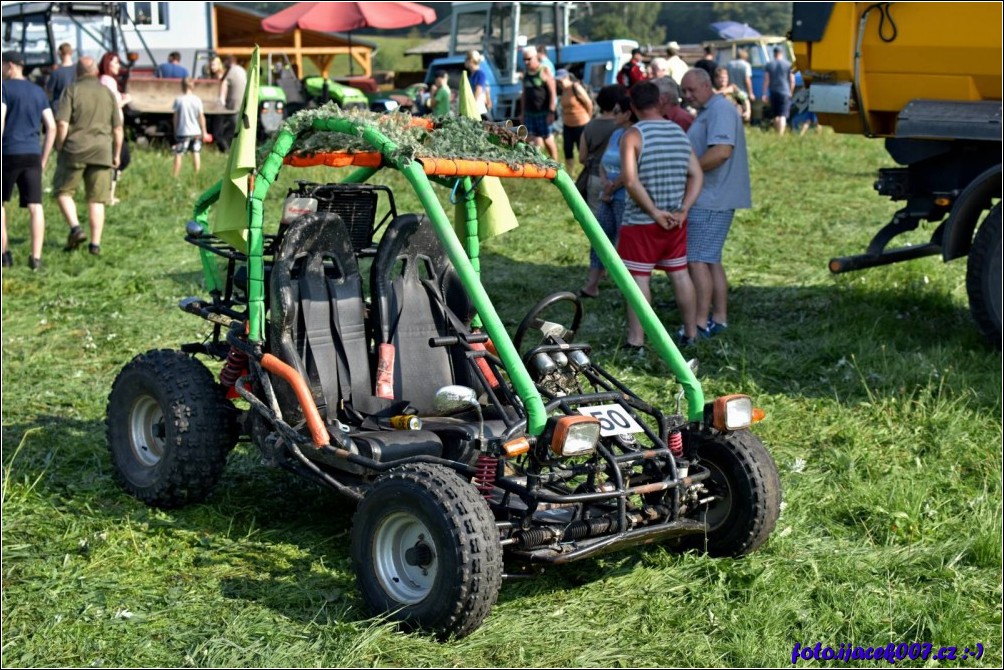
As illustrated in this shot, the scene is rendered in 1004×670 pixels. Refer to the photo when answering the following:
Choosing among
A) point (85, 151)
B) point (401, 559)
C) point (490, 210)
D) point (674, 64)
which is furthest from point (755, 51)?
point (401, 559)

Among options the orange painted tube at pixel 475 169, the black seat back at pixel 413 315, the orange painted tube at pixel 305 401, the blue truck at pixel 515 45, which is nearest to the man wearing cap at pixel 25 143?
the black seat back at pixel 413 315

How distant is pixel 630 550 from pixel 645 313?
0.98 m

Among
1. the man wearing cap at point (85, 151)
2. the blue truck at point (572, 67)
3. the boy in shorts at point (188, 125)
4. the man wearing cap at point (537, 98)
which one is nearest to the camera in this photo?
the man wearing cap at point (85, 151)

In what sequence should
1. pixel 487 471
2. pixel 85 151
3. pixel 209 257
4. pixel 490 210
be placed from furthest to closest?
pixel 85 151 → pixel 209 257 → pixel 490 210 → pixel 487 471

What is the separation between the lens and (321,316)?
5.39m

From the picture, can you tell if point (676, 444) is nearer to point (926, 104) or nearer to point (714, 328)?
point (714, 328)

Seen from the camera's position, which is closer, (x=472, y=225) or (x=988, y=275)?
(x=472, y=225)

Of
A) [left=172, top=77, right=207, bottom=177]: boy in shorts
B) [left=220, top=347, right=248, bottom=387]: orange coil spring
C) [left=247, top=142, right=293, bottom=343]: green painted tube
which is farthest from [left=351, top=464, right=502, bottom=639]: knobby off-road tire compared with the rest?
[left=172, top=77, right=207, bottom=177]: boy in shorts

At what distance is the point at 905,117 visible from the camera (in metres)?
7.71

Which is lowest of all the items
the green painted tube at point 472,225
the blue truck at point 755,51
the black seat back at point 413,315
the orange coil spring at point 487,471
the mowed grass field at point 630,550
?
the mowed grass field at point 630,550

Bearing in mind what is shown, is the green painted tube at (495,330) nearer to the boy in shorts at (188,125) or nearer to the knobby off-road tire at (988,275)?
the knobby off-road tire at (988,275)

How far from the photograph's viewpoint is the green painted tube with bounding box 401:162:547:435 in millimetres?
4469

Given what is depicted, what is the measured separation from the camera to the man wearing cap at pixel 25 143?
10.4 m

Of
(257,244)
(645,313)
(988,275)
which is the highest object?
(257,244)
